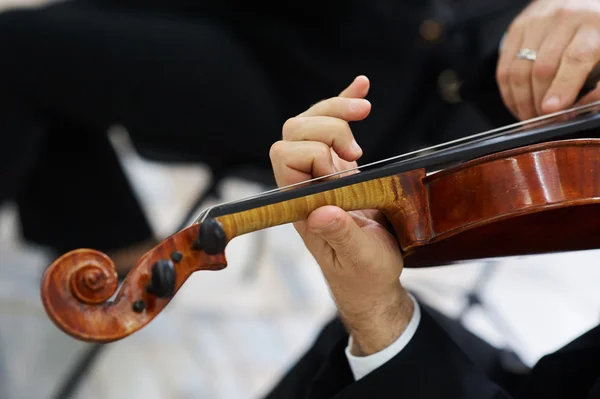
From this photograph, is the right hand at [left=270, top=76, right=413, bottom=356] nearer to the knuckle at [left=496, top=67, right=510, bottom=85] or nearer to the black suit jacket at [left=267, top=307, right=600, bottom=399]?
the black suit jacket at [left=267, top=307, right=600, bottom=399]

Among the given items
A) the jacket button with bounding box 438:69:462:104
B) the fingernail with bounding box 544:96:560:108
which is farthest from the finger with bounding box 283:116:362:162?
the jacket button with bounding box 438:69:462:104

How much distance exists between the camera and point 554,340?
1.41 metres

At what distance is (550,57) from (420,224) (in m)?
0.25

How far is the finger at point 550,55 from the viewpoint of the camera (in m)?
0.63

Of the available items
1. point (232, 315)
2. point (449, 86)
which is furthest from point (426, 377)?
point (232, 315)

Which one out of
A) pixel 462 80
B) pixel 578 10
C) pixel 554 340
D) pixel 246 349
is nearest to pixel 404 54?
pixel 462 80

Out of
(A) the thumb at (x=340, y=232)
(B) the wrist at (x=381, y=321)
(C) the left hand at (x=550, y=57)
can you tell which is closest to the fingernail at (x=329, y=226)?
(A) the thumb at (x=340, y=232)

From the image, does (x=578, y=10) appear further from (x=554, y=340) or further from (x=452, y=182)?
(x=554, y=340)

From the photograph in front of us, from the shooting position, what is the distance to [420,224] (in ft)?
1.58

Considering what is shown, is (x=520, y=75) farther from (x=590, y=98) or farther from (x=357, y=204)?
(x=357, y=204)

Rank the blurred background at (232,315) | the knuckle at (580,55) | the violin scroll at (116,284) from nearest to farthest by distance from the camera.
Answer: the violin scroll at (116,284)
the knuckle at (580,55)
the blurred background at (232,315)

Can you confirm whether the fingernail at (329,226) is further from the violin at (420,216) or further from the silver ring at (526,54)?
the silver ring at (526,54)

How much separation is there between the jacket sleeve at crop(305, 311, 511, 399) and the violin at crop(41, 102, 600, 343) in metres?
0.06

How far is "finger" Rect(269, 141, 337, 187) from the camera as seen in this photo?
483 millimetres
